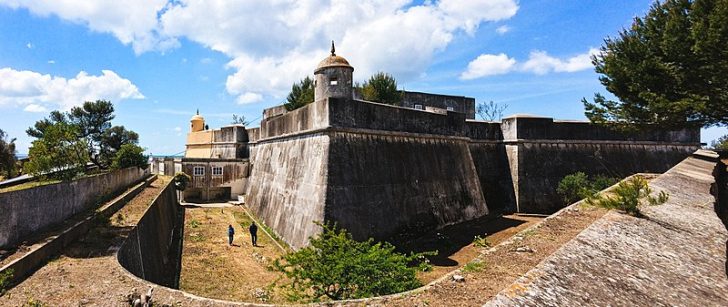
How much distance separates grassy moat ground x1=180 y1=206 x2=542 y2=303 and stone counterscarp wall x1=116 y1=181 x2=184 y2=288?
0.42m

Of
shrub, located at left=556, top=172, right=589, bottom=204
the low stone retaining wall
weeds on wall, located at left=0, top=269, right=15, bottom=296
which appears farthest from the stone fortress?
weeds on wall, located at left=0, top=269, right=15, bottom=296

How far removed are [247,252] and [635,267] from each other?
12180 mm

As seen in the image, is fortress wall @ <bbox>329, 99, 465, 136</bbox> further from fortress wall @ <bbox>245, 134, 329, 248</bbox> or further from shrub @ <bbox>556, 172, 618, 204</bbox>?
shrub @ <bbox>556, 172, 618, 204</bbox>

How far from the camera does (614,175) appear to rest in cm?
2116

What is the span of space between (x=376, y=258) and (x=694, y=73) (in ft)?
42.1

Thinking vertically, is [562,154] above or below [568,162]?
above

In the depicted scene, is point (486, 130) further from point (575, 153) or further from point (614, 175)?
point (614, 175)

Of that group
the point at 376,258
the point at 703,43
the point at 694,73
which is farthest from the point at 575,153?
the point at 376,258

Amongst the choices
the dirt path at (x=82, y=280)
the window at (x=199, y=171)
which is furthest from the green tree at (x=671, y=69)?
the window at (x=199, y=171)

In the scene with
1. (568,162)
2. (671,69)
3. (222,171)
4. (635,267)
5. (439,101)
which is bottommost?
(635,267)

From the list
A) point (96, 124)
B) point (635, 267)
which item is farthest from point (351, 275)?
point (96, 124)

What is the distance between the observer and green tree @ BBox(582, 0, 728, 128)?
1016cm

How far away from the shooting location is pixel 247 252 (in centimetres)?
1299

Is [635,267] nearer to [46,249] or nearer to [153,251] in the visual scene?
[46,249]
